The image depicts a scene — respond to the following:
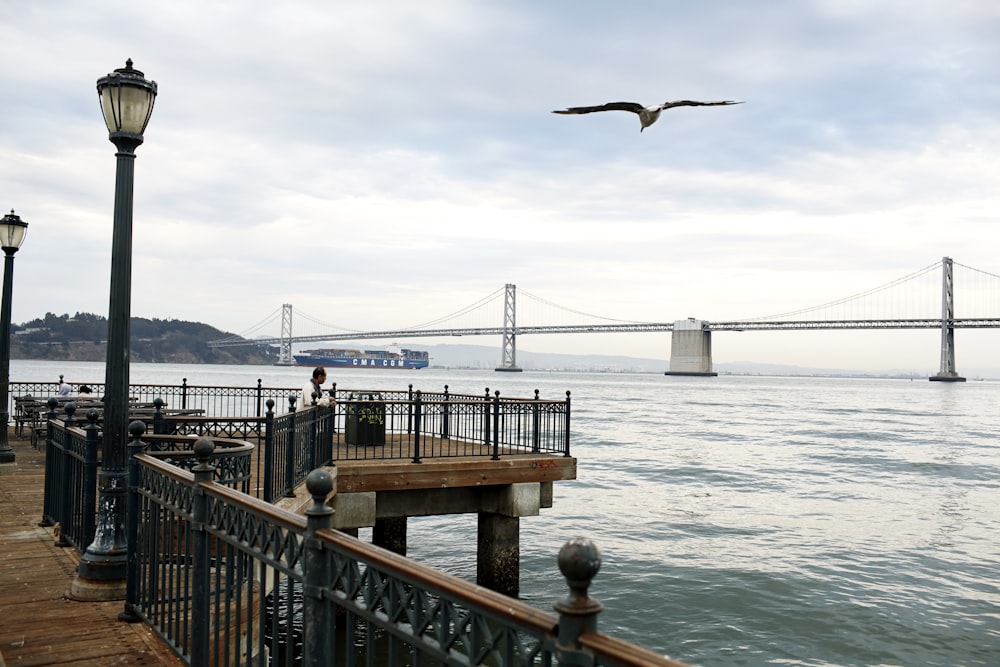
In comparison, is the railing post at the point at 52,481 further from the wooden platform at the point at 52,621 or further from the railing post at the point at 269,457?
the railing post at the point at 269,457

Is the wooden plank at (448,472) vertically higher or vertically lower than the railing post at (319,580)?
lower

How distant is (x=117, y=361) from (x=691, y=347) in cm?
14985

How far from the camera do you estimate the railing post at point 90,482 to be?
7.08 metres

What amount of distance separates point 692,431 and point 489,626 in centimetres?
5454

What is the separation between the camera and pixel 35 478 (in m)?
13.1

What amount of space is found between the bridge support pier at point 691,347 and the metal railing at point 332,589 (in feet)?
469

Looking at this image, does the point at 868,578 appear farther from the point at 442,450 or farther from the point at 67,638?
the point at 67,638

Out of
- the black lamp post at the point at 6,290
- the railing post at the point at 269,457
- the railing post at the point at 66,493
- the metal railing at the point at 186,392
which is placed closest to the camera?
the railing post at the point at 66,493

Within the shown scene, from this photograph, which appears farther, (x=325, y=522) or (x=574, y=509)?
(x=574, y=509)

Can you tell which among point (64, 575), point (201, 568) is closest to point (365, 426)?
point (64, 575)

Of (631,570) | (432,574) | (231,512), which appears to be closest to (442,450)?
(631,570)

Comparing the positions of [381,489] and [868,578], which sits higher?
[381,489]

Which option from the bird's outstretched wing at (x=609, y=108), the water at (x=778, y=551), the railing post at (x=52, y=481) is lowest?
the water at (x=778, y=551)

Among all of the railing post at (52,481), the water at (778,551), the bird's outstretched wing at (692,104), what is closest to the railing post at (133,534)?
the railing post at (52,481)
